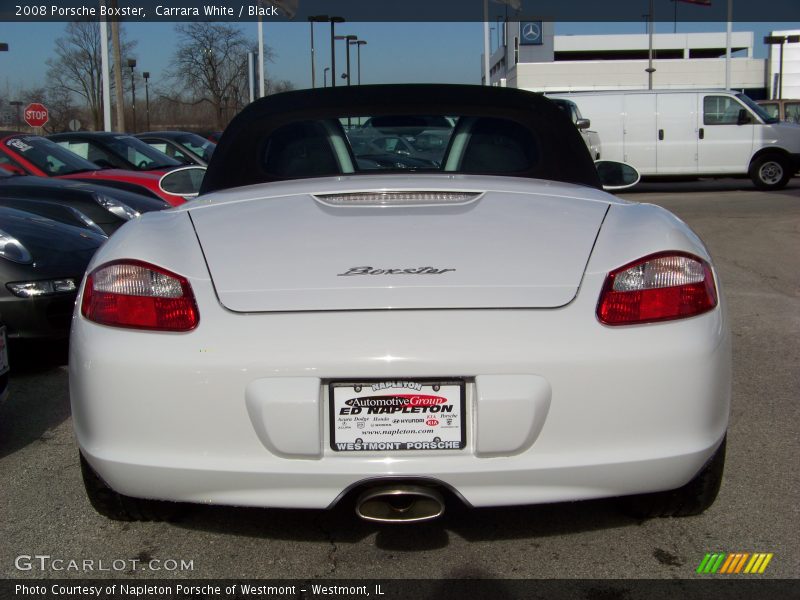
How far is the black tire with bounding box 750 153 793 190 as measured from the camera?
18469 mm

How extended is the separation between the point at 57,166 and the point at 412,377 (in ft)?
27.3

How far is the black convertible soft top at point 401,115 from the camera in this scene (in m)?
3.39

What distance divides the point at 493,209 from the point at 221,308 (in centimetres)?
84

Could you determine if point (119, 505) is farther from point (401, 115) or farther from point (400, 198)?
point (401, 115)

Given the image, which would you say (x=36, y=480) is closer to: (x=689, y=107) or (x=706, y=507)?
(x=706, y=507)

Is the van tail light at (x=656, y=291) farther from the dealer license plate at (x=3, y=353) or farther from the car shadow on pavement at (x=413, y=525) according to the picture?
the dealer license plate at (x=3, y=353)

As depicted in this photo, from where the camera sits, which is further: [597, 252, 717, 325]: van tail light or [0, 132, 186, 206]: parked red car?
[0, 132, 186, 206]: parked red car

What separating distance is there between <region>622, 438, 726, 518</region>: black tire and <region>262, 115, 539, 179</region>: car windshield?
126 cm

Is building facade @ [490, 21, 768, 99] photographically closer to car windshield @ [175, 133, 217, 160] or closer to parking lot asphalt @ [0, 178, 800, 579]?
car windshield @ [175, 133, 217, 160]

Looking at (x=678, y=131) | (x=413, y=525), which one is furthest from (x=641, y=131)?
(x=413, y=525)

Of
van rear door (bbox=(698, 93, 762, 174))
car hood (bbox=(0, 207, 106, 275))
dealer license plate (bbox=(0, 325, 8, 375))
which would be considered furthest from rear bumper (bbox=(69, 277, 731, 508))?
van rear door (bbox=(698, 93, 762, 174))

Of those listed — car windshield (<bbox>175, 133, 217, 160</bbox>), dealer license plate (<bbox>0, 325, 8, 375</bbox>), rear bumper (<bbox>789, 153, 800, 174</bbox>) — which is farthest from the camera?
rear bumper (<bbox>789, 153, 800, 174</bbox>)

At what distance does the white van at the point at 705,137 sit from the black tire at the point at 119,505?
657 inches

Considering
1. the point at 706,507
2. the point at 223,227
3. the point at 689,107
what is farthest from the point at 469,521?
the point at 689,107
